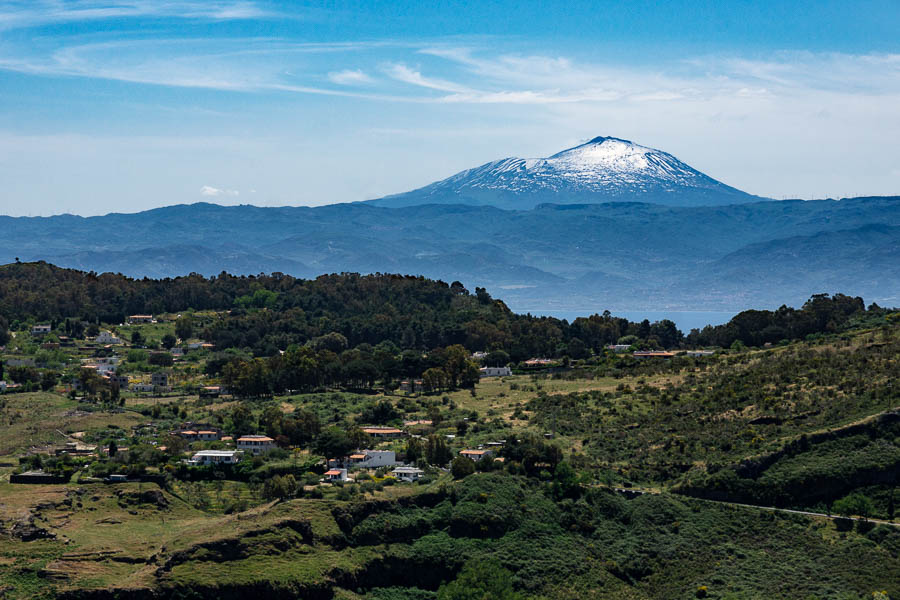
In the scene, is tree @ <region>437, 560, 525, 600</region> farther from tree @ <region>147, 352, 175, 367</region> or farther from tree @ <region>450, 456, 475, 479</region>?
tree @ <region>147, 352, 175, 367</region>

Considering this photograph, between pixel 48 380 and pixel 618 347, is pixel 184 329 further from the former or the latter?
pixel 618 347

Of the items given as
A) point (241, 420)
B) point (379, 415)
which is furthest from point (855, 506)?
point (241, 420)

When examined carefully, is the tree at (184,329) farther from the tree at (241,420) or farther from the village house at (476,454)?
the village house at (476,454)

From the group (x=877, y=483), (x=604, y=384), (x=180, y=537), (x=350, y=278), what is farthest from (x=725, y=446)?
(x=350, y=278)

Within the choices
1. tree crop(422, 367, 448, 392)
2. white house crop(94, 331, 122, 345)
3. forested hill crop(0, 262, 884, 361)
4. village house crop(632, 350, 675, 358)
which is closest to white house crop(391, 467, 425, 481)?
tree crop(422, 367, 448, 392)

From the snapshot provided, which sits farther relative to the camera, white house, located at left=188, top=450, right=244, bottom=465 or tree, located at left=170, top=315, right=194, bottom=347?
tree, located at left=170, top=315, right=194, bottom=347

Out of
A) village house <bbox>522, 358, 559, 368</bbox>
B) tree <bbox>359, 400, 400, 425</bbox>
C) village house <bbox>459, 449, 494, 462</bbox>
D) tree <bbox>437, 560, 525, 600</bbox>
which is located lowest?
tree <bbox>437, 560, 525, 600</bbox>
